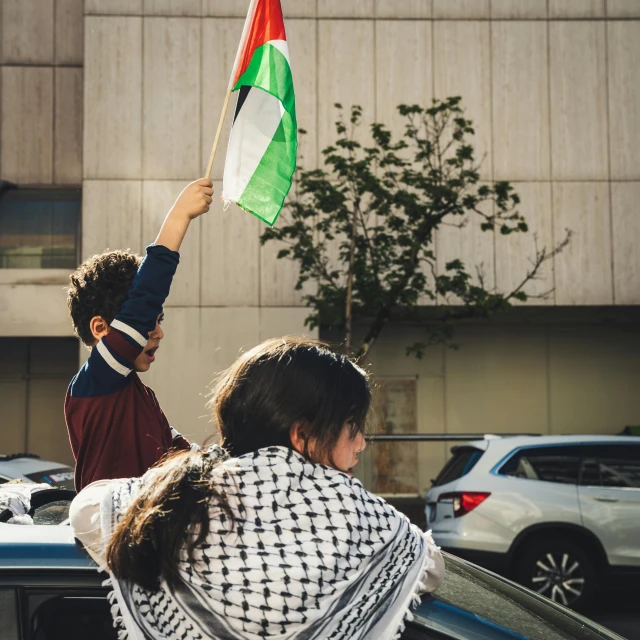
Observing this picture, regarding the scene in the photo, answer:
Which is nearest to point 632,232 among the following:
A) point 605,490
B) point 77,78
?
point 605,490

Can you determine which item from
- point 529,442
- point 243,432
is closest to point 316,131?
point 529,442

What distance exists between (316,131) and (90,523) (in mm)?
14716

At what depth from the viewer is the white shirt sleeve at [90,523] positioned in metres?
1.87

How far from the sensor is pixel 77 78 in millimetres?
17469

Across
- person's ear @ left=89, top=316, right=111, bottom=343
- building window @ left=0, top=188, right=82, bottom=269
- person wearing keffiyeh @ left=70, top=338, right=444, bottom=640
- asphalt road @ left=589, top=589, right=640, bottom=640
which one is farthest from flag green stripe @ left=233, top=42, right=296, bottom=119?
building window @ left=0, top=188, right=82, bottom=269

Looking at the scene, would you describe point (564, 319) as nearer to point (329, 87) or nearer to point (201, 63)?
point (329, 87)

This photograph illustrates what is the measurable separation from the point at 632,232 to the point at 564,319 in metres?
2.54

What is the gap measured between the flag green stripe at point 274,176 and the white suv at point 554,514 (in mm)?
5857

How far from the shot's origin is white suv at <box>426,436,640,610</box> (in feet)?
27.4

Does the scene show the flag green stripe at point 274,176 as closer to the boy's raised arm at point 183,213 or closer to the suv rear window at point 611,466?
the boy's raised arm at point 183,213

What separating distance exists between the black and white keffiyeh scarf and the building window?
1594 centimetres

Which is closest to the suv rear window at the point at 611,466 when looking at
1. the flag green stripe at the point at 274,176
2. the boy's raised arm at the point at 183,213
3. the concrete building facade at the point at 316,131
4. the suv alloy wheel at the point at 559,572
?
the suv alloy wheel at the point at 559,572

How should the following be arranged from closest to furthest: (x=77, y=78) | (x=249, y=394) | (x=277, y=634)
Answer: (x=277, y=634)
(x=249, y=394)
(x=77, y=78)

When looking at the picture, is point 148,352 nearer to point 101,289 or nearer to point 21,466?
point 101,289
